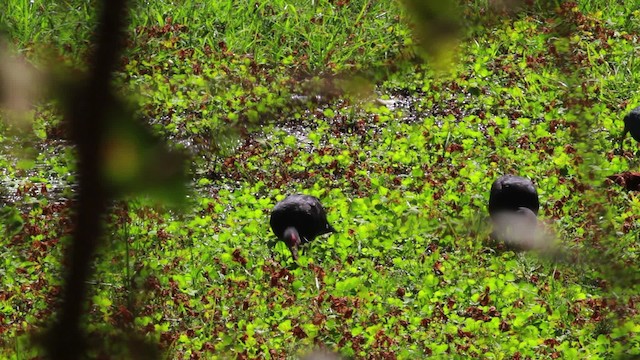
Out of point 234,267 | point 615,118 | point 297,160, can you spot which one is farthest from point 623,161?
point 234,267

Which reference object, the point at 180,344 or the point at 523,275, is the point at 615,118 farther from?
the point at 180,344

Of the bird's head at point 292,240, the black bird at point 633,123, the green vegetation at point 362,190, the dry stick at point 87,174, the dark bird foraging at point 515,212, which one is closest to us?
the dry stick at point 87,174

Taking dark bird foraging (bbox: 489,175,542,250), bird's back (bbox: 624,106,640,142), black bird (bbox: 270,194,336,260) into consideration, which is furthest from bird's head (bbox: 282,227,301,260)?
bird's back (bbox: 624,106,640,142)

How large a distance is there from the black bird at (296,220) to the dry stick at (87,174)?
14.3 ft

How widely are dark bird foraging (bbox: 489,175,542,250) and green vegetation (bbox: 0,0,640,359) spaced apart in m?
0.11

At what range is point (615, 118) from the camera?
6.57 metres

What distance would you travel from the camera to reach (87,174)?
0.71m

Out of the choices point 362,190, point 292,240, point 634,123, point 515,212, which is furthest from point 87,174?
point 634,123

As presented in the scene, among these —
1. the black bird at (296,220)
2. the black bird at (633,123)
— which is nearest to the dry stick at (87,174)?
the black bird at (296,220)

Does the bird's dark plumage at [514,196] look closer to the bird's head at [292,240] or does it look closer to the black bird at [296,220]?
the black bird at [296,220]

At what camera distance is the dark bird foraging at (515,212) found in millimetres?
5262

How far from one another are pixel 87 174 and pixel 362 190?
517cm

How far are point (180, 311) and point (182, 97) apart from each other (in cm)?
234

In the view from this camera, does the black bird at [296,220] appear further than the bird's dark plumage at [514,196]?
No
